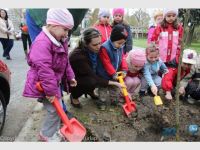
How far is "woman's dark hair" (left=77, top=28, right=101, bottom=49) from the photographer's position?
3.59 meters

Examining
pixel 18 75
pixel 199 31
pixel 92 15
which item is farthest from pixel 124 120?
pixel 92 15

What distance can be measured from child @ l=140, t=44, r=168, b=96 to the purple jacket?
141 cm

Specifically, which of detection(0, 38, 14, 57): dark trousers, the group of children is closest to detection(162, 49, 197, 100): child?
the group of children

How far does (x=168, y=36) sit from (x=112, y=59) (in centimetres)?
100

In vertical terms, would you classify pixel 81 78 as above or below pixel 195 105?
above

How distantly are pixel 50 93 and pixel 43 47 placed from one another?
38cm

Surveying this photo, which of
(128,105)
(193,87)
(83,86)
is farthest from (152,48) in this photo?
(83,86)

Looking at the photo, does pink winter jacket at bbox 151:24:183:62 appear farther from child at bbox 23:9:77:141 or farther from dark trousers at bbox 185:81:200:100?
child at bbox 23:9:77:141

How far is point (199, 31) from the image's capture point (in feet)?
71.6

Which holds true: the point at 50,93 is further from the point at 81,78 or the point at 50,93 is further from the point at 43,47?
the point at 81,78

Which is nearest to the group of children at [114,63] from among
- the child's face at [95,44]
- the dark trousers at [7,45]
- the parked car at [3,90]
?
the child's face at [95,44]

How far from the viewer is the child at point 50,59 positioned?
8.79 feet

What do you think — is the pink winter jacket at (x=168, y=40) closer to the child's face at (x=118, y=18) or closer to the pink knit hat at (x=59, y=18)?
the child's face at (x=118, y=18)

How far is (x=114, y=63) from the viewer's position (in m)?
3.93
